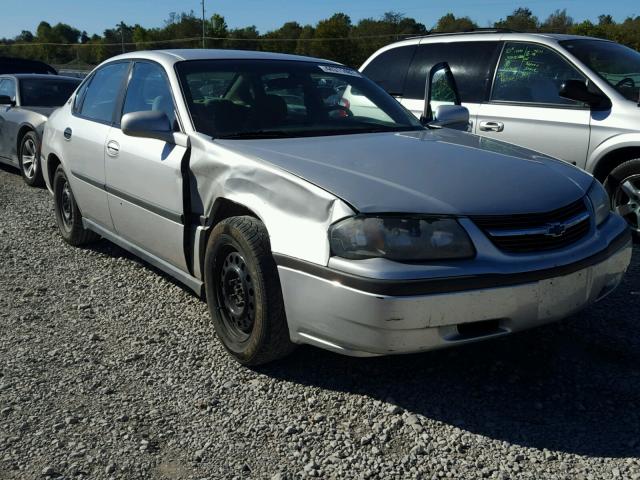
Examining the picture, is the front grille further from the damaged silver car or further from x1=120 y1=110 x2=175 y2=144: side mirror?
x1=120 y1=110 x2=175 y2=144: side mirror

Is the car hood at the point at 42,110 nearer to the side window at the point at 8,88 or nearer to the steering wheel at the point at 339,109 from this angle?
the side window at the point at 8,88

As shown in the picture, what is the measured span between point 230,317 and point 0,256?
9.57ft

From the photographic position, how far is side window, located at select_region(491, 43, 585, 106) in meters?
5.76

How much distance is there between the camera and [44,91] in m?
9.61

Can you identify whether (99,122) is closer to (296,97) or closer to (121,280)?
(121,280)

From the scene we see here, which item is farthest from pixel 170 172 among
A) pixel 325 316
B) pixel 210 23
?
pixel 210 23

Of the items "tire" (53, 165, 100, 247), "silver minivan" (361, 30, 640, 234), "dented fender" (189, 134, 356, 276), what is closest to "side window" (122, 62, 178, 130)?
"dented fender" (189, 134, 356, 276)

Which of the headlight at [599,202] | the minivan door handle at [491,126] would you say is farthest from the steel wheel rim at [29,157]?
the headlight at [599,202]

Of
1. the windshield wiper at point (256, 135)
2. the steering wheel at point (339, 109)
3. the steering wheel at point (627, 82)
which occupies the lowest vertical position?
the windshield wiper at point (256, 135)

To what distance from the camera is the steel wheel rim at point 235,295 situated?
3273 millimetres

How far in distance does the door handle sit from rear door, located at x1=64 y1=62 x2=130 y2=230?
112 mm

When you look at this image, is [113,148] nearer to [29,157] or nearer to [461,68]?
[461,68]

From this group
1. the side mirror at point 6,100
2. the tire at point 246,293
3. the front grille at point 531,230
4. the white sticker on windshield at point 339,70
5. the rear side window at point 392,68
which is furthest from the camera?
the side mirror at point 6,100

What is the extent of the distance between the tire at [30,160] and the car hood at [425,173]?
5.81 metres
